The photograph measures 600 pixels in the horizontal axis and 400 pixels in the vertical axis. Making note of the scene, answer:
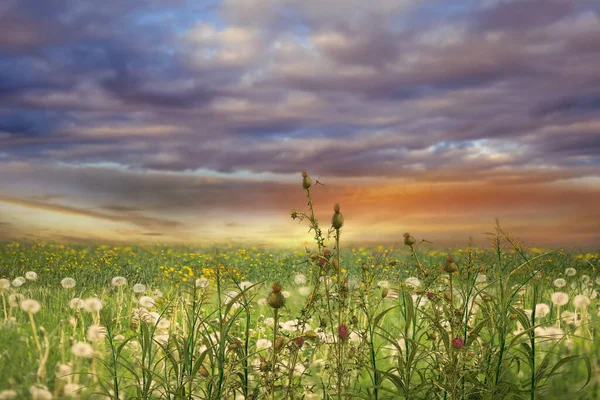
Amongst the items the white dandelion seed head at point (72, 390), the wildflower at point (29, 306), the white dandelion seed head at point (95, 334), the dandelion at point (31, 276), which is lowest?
the white dandelion seed head at point (72, 390)

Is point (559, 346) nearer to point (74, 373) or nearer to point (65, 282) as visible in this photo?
point (74, 373)

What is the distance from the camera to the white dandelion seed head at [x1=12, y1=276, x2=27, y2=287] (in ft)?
14.5

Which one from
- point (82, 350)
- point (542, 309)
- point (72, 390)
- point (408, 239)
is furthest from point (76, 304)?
point (542, 309)

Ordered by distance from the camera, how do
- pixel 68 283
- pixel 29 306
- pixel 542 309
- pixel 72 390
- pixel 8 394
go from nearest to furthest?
pixel 8 394, pixel 72 390, pixel 29 306, pixel 68 283, pixel 542 309

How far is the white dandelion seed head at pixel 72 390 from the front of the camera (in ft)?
10.9

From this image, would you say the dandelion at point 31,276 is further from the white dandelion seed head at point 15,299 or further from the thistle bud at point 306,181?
the thistle bud at point 306,181

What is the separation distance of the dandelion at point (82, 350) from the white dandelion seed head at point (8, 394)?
39 cm

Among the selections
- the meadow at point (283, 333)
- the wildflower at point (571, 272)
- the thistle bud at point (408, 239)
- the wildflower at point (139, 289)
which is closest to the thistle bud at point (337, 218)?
the meadow at point (283, 333)

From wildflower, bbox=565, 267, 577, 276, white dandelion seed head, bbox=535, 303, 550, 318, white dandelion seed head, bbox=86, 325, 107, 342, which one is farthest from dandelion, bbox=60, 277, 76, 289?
wildflower, bbox=565, 267, 577, 276

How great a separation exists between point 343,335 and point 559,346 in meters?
2.60

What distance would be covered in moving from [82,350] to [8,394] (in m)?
0.46

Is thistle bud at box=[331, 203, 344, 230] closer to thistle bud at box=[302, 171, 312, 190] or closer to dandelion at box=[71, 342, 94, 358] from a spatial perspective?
thistle bud at box=[302, 171, 312, 190]

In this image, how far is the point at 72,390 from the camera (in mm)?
3338

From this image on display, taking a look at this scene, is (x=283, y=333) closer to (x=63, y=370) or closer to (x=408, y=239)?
(x=408, y=239)
